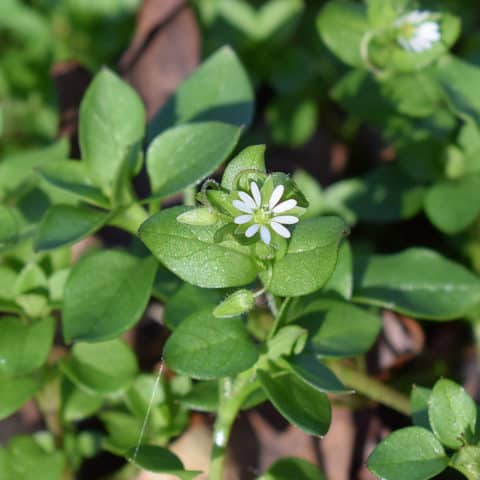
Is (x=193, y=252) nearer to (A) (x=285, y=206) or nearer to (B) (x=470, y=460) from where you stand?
(A) (x=285, y=206)

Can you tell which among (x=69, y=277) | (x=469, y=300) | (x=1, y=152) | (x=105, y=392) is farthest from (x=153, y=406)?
(x=1, y=152)

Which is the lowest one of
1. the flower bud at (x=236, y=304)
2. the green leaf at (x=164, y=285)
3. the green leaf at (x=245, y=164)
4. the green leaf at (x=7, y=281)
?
the green leaf at (x=164, y=285)

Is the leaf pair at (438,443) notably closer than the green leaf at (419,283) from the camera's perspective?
Yes

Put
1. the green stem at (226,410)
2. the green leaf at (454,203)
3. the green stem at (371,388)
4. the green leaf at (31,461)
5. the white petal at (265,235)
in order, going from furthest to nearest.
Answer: the green leaf at (454,203) → the green stem at (371,388) → the green leaf at (31,461) → the green stem at (226,410) → the white petal at (265,235)

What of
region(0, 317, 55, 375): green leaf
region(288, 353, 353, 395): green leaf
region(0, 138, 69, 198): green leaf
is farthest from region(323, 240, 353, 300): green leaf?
region(0, 138, 69, 198): green leaf

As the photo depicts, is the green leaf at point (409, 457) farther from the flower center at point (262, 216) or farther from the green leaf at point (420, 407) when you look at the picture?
the flower center at point (262, 216)

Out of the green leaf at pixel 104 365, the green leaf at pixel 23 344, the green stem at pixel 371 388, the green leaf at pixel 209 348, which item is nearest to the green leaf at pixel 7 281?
the green leaf at pixel 23 344

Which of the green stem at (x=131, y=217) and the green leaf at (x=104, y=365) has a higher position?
the green stem at (x=131, y=217)
